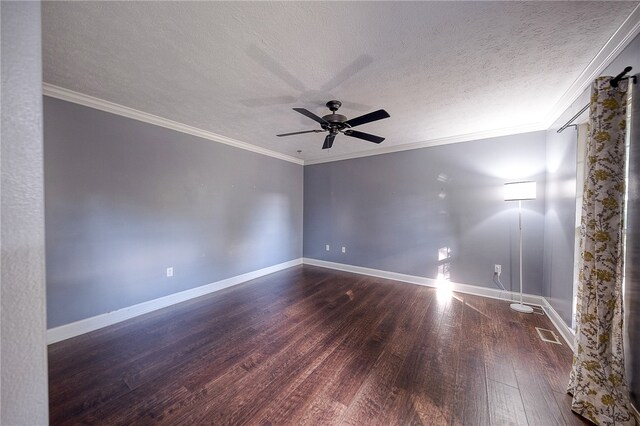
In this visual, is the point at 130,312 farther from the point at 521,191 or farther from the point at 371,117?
Result: the point at 521,191

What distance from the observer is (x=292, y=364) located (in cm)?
190

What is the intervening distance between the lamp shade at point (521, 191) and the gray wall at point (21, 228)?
153 inches

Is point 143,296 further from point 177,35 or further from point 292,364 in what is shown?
point 177,35

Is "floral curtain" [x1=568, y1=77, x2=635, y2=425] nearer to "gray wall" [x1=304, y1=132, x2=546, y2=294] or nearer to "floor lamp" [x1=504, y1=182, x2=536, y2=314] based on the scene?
"floor lamp" [x1=504, y1=182, x2=536, y2=314]

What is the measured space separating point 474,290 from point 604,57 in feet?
9.63

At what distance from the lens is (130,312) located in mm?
2652

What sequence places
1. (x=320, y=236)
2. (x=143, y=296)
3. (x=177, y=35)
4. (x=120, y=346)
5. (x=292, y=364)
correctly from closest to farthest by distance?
(x=177, y=35) → (x=292, y=364) → (x=120, y=346) → (x=143, y=296) → (x=320, y=236)

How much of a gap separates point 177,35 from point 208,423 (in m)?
2.51

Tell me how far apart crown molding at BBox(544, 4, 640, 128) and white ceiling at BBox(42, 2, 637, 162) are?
0.12ft

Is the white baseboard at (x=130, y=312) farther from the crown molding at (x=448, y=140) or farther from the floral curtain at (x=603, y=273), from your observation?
the floral curtain at (x=603, y=273)

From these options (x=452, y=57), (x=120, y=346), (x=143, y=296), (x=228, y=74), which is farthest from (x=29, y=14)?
(x=143, y=296)

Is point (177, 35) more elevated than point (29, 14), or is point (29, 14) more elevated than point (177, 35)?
point (177, 35)

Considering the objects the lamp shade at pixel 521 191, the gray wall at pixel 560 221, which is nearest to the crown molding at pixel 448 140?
the gray wall at pixel 560 221

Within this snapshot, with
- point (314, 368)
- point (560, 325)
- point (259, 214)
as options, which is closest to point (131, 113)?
point (259, 214)
